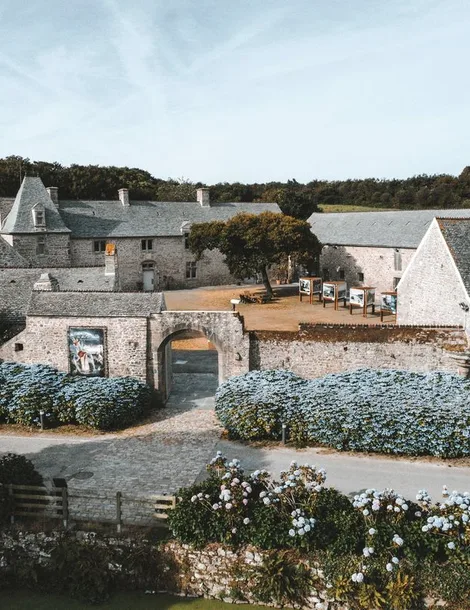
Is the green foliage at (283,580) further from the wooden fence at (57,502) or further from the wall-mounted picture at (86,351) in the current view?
the wall-mounted picture at (86,351)

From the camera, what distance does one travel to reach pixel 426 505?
10.9 m

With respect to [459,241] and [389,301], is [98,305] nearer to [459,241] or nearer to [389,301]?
[459,241]

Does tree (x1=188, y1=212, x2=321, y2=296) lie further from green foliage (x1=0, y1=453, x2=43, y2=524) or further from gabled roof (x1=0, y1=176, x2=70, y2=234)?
green foliage (x1=0, y1=453, x2=43, y2=524)

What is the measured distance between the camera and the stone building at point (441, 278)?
1970cm

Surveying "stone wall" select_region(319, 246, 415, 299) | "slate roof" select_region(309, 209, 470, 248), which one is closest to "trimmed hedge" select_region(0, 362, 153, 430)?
"stone wall" select_region(319, 246, 415, 299)

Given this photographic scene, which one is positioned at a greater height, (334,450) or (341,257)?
(341,257)

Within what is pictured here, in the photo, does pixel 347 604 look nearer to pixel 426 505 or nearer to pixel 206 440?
pixel 426 505

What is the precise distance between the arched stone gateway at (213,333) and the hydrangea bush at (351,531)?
24.8ft

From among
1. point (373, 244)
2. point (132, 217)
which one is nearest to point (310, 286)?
point (373, 244)

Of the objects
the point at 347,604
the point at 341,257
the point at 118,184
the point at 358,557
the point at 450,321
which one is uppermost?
the point at 118,184

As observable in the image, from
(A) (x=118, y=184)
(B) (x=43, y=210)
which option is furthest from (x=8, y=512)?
(A) (x=118, y=184)

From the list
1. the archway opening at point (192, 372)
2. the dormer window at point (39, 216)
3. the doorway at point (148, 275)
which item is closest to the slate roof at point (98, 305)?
the archway opening at point (192, 372)

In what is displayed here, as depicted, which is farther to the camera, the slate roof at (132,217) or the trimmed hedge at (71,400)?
the slate roof at (132,217)

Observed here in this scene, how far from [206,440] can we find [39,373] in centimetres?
656
